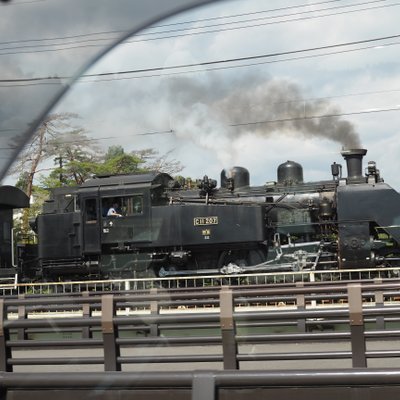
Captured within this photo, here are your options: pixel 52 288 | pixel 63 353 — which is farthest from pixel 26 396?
pixel 52 288

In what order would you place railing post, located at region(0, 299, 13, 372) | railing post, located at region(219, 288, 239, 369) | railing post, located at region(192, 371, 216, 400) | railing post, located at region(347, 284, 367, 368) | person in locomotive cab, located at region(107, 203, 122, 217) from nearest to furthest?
1. person in locomotive cab, located at region(107, 203, 122, 217)
2. railing post, located at region(192, 371, 216, 400)
3. railing post, located at region(219, 288, 239, 369)
4. railing post, located at region(347, 284, 367, 368)
5. railing post, located at region(0, 299, 13, 372)

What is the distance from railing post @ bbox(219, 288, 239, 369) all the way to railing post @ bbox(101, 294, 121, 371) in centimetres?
93

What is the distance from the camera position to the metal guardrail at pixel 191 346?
3473 mm

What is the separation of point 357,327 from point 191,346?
4.65 feet

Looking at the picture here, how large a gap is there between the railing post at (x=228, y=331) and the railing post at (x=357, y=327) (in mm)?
987

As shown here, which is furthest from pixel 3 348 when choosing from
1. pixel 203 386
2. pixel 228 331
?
pixel 203 386

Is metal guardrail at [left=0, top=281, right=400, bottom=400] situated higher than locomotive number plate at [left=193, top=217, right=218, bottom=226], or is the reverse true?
locomotive number plate at [left=193, top=217, right=218, bottom=226]

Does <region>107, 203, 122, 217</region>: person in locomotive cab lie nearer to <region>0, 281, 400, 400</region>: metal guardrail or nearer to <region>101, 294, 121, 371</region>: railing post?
<region>0, 281, 400, 400</region>: metal guardrail

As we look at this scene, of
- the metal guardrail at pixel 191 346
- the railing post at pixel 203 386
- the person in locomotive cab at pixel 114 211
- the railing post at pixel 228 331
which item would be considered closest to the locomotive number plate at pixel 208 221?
the metal guardrail at pixel 191 346

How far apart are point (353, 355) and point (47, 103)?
3913 millimetres

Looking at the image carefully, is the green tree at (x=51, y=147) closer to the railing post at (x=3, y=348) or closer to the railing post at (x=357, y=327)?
the railing post at (x=357, y=327)

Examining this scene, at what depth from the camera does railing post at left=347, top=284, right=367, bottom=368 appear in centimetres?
459

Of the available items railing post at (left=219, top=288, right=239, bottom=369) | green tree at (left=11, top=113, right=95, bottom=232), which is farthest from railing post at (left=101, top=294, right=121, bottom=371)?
green tree at (left=11, top=113, right=95, bottom=232)

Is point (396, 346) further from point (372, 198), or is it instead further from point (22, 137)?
point (22, 137)
